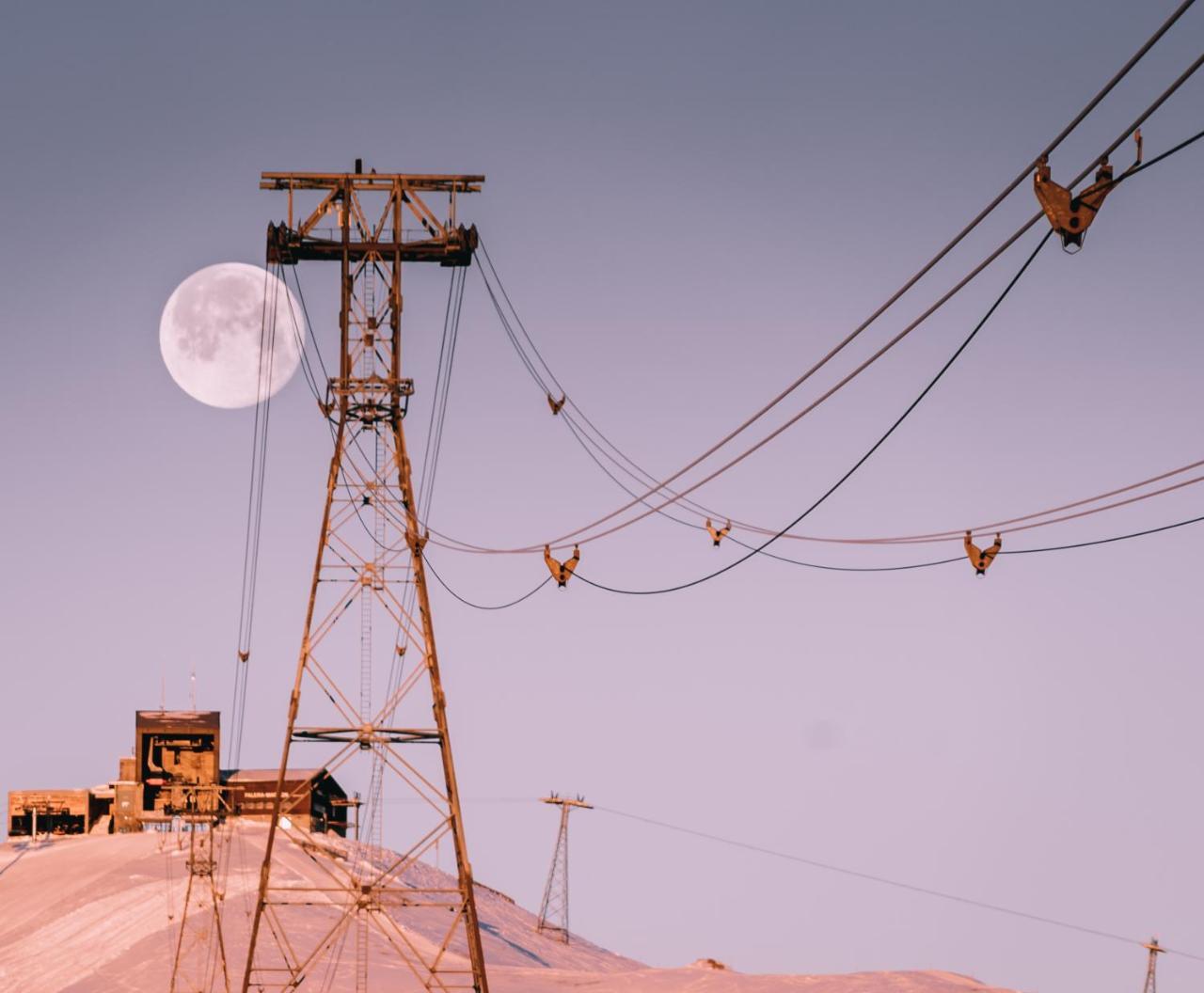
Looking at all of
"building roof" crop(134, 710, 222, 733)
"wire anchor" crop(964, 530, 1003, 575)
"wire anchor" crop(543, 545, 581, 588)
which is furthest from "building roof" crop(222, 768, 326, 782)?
"wire anchor" crop(964, 530, 1003, 575)

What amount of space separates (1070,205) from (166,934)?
94132 mm

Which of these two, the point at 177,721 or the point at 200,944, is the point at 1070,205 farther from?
the point at 177,721

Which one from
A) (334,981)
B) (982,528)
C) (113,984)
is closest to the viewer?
(982,528)

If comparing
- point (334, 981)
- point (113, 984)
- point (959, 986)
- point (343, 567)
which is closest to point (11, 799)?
point (113, 984)

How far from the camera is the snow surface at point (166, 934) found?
277ft

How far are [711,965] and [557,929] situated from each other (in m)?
61.2

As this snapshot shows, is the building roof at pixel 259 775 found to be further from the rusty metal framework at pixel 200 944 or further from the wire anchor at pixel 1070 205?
the wire anchor at pixel 1070 205

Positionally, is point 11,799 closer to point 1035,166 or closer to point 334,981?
point 334,981

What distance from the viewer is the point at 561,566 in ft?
131

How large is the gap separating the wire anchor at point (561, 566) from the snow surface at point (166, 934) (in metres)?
39.0

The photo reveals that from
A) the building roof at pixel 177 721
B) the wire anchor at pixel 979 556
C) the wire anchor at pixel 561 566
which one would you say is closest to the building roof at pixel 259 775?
the building roof at pixel 177 721

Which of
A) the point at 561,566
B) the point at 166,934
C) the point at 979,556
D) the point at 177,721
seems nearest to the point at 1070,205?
the point at 979,556

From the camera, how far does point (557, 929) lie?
490 ft

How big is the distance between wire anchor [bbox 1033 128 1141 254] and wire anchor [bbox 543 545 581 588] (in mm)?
21755
